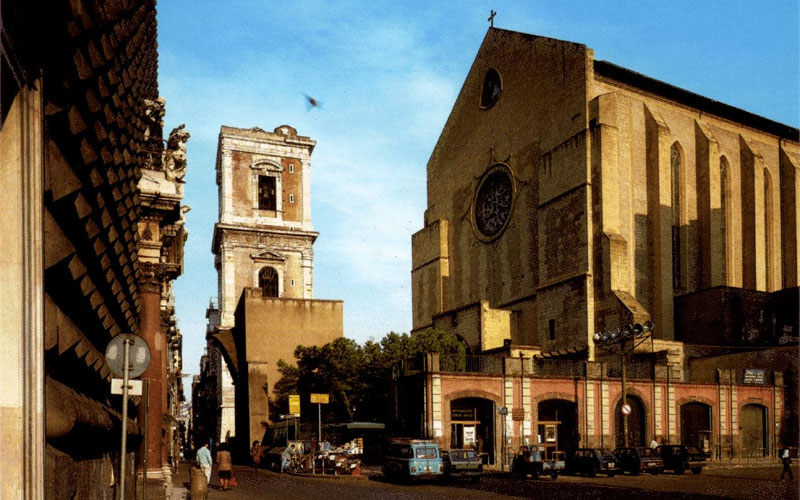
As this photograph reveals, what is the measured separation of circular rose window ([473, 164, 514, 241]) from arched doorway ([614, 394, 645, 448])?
19026 mm

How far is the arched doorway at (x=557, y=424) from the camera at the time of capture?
41.4 meters

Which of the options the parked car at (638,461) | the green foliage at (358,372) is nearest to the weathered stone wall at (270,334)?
the green foliage at (358,372)

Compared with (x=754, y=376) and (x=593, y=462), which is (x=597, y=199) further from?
(x=593, y=462)

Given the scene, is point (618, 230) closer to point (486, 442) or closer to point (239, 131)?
point (486, 442)

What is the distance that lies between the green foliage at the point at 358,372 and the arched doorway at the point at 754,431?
53.9 feet

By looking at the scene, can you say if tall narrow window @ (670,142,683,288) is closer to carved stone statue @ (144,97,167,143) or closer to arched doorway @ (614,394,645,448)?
arched doorway @ (614,394,645,448)

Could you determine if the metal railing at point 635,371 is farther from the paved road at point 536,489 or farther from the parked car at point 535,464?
the parked car at point 535,464

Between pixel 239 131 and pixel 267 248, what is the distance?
11484mm

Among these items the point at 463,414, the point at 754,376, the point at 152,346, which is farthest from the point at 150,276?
the point at 754,376

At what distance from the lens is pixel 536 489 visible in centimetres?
2464

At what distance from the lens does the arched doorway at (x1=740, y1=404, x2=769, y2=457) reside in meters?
45.2

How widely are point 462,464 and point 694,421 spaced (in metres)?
21.5

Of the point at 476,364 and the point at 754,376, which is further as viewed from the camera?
the point at 754,376

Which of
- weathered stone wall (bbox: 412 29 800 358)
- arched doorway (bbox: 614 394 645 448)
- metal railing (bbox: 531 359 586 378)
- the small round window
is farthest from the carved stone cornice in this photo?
the small round window
